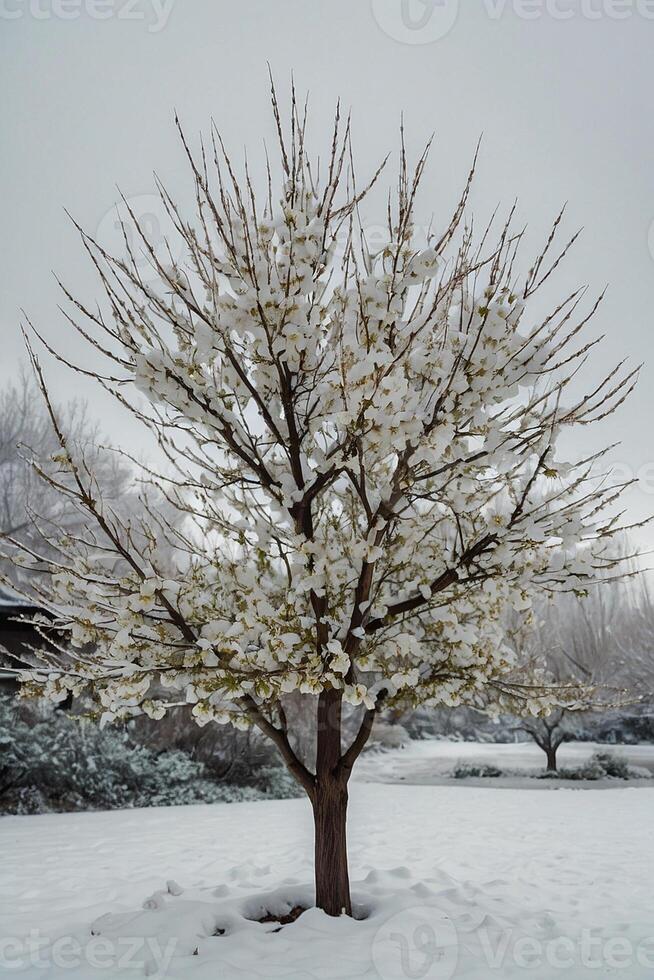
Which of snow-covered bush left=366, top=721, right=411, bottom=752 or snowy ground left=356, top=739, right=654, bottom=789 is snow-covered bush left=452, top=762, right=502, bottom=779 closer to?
snowy ground left=356, top=739, right=654, bottom=789

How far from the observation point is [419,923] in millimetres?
3529

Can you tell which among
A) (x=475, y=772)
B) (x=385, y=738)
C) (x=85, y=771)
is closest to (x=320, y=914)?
(x=85, y=771)

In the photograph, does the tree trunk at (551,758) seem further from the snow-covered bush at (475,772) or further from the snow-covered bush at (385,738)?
the snow-covered bush at (385,738)

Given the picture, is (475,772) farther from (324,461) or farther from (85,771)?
(324,461)

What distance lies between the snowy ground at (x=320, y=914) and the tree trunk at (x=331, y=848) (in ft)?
0.46

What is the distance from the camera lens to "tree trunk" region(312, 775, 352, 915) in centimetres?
359

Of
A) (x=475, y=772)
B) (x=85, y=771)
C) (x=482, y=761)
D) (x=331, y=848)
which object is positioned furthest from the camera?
(x=482, y=761)

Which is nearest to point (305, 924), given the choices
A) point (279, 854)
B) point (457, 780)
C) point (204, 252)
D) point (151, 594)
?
point (151, 594)

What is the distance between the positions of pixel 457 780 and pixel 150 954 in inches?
483

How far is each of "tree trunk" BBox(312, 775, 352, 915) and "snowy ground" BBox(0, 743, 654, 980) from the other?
0.46 ft

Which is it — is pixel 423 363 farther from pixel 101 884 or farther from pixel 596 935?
pixel 101 884

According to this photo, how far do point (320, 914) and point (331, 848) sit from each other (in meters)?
0.34

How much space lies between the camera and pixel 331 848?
143 inches

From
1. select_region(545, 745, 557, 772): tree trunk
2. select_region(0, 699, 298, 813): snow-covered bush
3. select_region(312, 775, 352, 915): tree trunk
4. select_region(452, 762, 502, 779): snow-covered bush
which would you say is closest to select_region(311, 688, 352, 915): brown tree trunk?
select_region(312, 775, 352, 915): tree trunk
